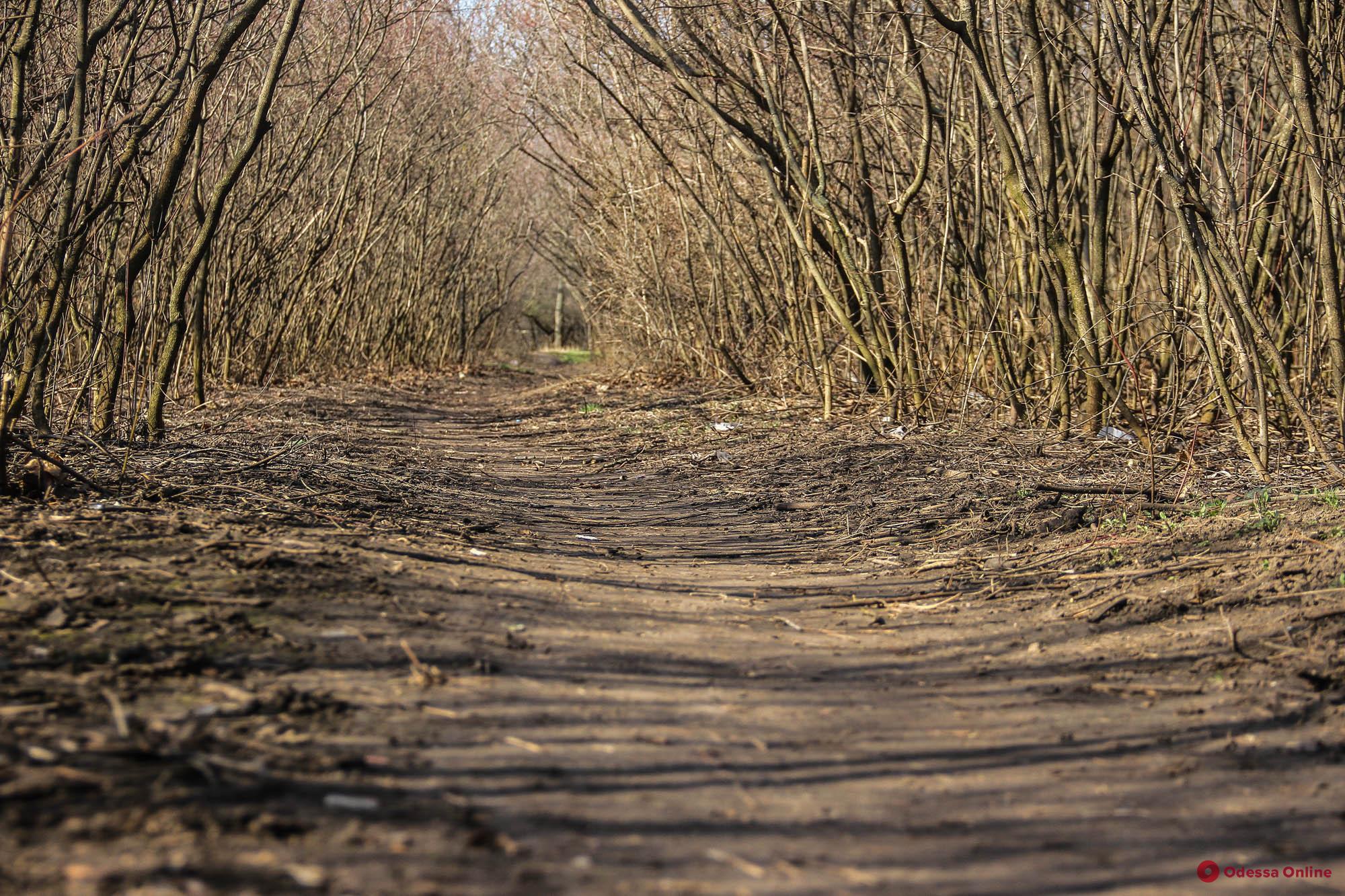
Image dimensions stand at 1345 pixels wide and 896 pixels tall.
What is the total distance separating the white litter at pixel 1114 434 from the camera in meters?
6.61

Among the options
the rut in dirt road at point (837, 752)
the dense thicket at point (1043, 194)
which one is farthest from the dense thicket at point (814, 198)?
the rut in dirt road at point (837, 752)

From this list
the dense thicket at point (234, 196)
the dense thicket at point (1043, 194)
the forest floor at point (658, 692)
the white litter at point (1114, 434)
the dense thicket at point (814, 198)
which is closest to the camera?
the forest floor at point (658, 692)

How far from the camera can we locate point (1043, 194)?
6734 millimetres

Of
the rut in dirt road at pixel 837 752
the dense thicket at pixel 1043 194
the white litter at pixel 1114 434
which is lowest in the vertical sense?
the rut in dirt road at pixel 837 752

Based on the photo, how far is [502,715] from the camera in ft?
8.49

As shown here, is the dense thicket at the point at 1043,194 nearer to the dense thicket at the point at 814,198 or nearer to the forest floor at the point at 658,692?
the dense thicket at the point at 814,198

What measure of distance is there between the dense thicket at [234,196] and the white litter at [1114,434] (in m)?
5.23

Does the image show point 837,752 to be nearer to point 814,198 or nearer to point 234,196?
point 814,198

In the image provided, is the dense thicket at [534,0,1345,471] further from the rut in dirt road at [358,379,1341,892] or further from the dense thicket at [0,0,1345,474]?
the rut in dirt road at [358,379,1341,892]

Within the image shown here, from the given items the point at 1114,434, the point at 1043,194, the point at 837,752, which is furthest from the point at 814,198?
the point at 837,752

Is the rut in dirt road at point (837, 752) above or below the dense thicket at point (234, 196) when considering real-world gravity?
below

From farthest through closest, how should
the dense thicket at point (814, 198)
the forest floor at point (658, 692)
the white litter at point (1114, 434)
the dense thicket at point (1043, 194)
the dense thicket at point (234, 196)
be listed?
1. the white litter at point (1114, 434)
2. the dense thicket at point (1043, 194)
3. the dense thicket at point (814, 198)
4. the dense thicket at point (234, 196)
5. the forest floor at point (658, 692)

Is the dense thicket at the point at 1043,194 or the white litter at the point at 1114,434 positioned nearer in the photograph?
the dense thicket at the point at 1043,194

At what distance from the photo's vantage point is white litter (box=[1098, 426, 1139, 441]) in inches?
260
